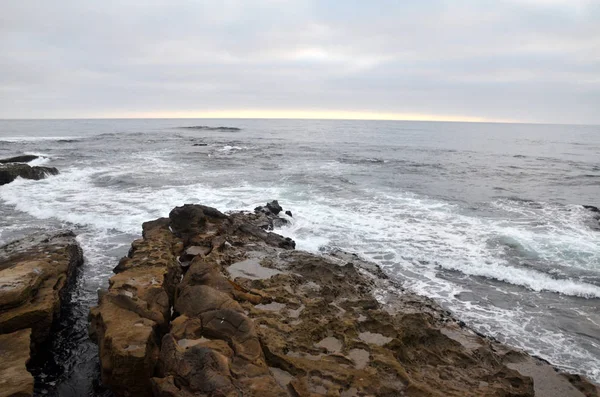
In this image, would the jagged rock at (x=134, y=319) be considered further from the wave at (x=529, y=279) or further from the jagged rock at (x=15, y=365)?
the wave at (x=529, y=279)

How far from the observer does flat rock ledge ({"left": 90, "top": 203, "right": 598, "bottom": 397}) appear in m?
5.39

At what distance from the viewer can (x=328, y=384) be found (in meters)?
5.45

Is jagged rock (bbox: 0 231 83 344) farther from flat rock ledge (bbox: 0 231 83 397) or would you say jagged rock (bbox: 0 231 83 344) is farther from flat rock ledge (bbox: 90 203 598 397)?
flat rock ledge (bbox: 90 203 598 397)

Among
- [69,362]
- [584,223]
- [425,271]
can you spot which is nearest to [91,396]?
[69,362]

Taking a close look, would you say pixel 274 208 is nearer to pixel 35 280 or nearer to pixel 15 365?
pixel 35 280

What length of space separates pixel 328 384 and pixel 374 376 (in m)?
0.70

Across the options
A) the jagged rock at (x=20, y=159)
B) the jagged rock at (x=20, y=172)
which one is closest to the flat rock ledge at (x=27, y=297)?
the jagged rock at (x=20, y=172)

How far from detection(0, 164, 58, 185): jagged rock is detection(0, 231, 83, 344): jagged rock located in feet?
52.2

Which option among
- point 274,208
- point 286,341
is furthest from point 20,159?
point 286,341

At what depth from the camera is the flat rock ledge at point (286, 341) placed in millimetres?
5387

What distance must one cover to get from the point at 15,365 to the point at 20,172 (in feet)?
77.0

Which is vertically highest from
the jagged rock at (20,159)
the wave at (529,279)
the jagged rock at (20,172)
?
the jagged rock at (20,159)

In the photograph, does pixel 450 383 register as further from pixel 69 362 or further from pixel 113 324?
pixel 69 362

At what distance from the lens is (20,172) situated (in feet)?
80.8
